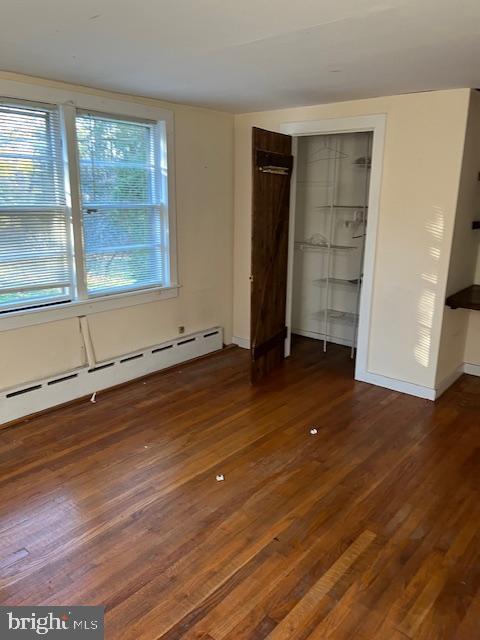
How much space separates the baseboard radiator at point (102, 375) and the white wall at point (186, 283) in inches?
3.2

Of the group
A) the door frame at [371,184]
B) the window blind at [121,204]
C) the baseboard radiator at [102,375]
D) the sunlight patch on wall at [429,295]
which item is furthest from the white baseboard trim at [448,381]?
the window blind at [121,204]

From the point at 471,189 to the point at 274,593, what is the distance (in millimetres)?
3285

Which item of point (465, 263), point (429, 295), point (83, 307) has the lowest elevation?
point (83, 307)

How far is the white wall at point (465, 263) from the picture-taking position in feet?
11.9

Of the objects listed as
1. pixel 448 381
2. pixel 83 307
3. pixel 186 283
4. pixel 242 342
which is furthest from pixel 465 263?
pixel 83 307

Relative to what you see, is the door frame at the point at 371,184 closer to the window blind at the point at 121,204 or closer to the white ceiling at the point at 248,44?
the white ceiling at the point at 248,44

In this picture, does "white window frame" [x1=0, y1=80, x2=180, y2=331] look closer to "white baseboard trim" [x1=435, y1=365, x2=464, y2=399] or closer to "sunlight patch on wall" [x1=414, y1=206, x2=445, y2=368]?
"sunlight patch on wall" [x1=414, y1=206, x2=445, y2=368]

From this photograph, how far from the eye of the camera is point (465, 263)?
13.5 ft

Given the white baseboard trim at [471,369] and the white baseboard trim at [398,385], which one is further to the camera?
the white baseboard trim at [471,369]

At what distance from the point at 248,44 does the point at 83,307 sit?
7.69 ft

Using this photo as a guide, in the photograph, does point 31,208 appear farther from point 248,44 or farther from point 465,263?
point 465,263

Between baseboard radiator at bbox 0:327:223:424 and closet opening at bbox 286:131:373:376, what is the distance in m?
0.94

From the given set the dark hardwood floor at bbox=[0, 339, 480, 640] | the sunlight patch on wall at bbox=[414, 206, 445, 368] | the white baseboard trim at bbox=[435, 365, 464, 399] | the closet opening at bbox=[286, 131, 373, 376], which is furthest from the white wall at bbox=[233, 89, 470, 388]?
the closet opening at bbox=[286, 131, 373, 376]

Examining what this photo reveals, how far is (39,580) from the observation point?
2.12m
